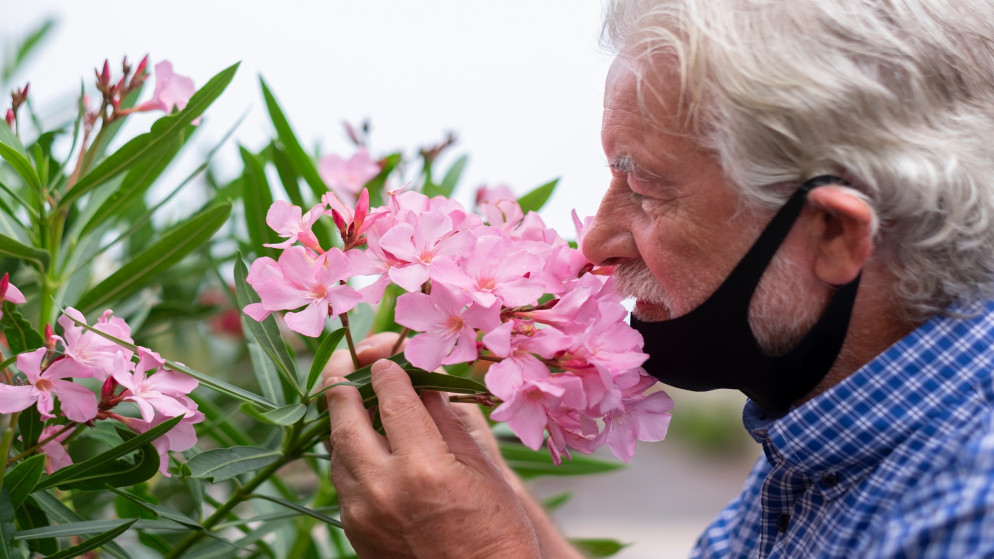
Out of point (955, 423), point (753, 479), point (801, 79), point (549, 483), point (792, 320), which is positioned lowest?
point (549, 483)

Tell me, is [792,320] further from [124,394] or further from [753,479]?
[124,394]

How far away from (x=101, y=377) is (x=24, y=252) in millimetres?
238

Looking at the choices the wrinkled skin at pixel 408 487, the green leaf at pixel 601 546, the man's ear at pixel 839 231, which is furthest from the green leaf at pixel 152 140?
the green leaf at pixel 601 546

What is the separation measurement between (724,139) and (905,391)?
0.33 meters

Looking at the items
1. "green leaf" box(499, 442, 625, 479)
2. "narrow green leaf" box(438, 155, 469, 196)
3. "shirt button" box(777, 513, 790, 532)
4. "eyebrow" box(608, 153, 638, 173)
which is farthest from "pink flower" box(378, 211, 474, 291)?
"narrow green leaf" box(438, 155, 469, 196)

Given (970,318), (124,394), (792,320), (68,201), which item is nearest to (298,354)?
(68,201)

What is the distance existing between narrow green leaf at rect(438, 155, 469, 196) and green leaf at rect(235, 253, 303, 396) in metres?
0.72

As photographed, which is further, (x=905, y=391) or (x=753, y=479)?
(x=753, y=479)

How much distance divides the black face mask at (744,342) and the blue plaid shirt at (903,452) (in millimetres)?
40

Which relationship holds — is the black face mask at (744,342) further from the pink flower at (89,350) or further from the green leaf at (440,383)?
the pink flower at (89,350)

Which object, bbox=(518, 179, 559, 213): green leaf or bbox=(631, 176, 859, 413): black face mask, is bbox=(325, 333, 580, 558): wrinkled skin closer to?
bbox=(631, 176, 859, 413): black face mask

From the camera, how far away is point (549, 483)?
6152mm

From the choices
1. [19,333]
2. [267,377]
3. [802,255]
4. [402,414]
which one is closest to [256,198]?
[267,377]

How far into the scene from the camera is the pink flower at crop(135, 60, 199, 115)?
1116mm
